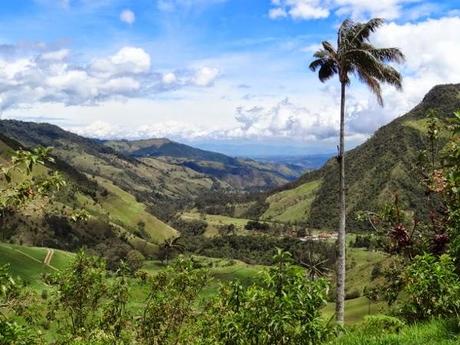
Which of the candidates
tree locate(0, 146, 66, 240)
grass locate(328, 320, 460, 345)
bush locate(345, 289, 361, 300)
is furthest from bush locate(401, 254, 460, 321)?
bush locate(345, 289, 361, 300)

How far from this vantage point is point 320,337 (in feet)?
40.3

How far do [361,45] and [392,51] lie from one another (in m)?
1.74

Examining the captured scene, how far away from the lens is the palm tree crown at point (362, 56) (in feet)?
94.1

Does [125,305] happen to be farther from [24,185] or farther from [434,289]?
[24,185]

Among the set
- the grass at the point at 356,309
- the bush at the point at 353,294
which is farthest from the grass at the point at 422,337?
the bush at the point at 353,294

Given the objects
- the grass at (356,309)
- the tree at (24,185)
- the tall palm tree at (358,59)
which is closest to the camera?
the tree at (24,185)

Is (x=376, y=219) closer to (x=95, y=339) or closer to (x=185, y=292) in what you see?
(x=185, y=292)

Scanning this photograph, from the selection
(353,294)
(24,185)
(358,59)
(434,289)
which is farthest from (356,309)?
(24,185)

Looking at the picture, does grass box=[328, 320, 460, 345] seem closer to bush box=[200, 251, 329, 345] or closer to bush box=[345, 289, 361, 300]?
bush box=[200, 251, 329, 345]

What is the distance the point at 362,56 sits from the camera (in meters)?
28.7

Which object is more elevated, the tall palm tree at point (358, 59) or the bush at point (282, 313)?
the tall palm tree at point (358, 59)

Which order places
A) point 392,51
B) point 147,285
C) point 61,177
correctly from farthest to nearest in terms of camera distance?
point 392,51
point 147,285
point 61,177

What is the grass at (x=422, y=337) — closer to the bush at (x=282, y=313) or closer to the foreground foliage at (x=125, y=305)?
the bush at (x=282, y=313)

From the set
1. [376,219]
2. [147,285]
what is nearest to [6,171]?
[376,219]
